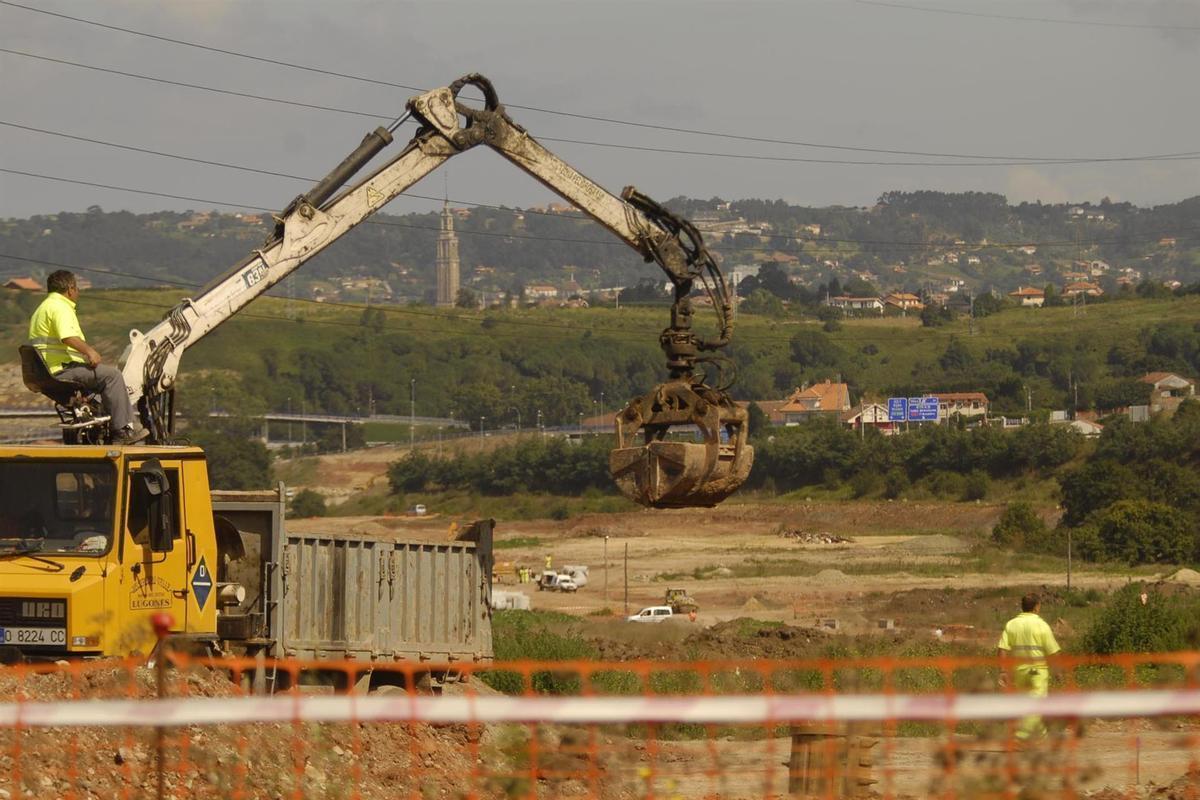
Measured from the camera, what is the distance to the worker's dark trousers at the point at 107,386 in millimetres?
13320

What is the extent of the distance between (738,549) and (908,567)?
1548 cm

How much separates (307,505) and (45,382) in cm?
9067

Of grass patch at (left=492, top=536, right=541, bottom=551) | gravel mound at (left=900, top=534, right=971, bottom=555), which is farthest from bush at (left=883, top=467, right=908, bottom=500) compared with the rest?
grass patch at (left=492, top=536, right=541, bottom=551)

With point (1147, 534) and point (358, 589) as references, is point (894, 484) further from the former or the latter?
point (358, 589)

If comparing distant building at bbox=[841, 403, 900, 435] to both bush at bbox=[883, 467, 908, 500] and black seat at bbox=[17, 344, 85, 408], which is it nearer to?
bush at bbox=[883, 467, 908, 500]

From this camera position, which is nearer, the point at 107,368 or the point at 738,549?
the point at 107,368

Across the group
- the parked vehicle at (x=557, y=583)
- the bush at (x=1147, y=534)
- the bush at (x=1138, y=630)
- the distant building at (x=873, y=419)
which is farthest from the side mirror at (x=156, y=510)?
the distant building at (x=873, y=419)

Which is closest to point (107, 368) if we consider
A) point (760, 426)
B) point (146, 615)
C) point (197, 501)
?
point (197, 501)

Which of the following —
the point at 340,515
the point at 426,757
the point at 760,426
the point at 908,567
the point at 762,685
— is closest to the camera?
the point at 426,757

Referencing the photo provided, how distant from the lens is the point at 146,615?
1220cm

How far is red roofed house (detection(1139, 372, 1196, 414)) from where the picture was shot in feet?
400

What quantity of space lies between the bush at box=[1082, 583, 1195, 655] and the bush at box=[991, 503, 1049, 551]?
41114mm

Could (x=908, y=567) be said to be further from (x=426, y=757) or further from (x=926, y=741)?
(x=426, y=757)

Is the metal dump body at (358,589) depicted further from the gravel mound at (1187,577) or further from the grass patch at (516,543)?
the grass patch at (516,543)
